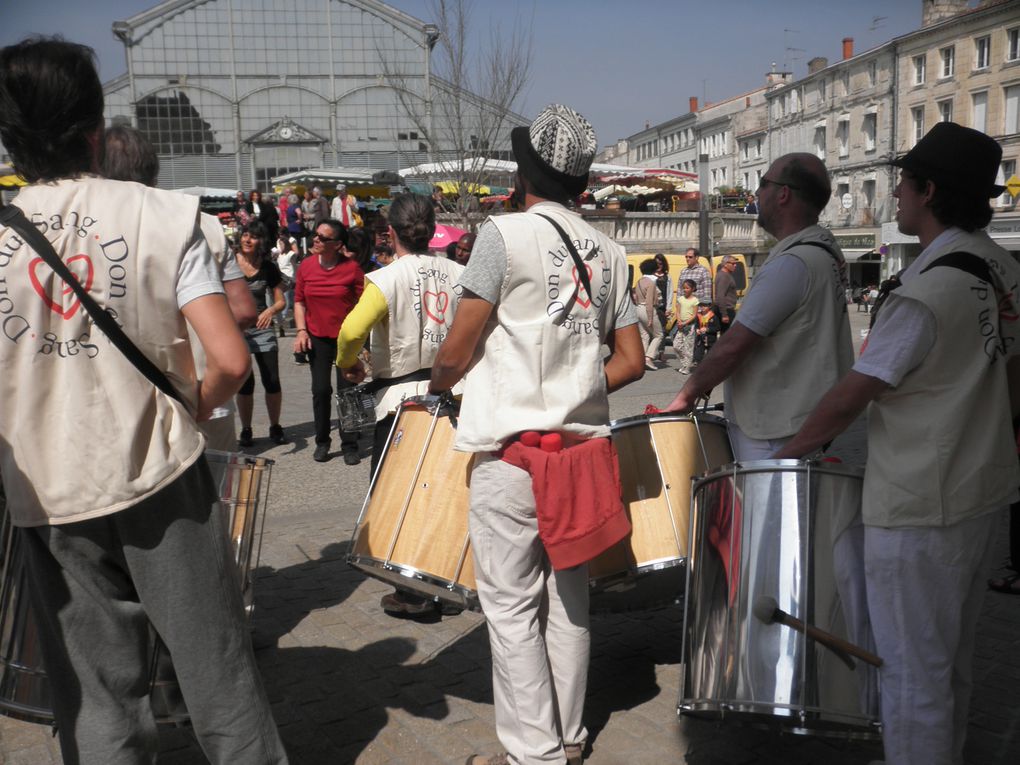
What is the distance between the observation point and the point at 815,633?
8.35 ft

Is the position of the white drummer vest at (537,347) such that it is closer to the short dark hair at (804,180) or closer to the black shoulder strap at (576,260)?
the black shoulder strap at (576,260)

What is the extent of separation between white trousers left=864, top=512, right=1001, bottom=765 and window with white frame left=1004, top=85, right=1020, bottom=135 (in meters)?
58.4

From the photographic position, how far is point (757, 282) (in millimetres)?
3504

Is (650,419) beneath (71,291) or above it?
beneath

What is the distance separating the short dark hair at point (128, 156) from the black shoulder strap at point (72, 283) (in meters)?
1.47

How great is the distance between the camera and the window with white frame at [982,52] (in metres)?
53.4

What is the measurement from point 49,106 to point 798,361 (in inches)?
98.8

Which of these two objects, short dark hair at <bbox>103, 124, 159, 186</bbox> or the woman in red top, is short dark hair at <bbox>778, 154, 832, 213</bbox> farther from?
the woman in red top

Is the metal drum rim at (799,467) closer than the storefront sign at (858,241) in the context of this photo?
Yes

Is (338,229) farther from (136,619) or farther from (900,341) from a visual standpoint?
→ (900,341)

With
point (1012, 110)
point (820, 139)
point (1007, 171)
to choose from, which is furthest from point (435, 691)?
point (820, 139)

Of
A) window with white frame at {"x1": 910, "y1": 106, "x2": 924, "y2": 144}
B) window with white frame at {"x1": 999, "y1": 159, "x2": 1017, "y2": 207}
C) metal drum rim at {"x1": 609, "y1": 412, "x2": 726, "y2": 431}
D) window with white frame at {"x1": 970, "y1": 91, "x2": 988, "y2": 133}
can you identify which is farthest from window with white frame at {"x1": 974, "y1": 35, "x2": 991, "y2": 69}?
metal drum rim at {"x1": 609, "y1": 412, "x2": 726, "y2": 431}

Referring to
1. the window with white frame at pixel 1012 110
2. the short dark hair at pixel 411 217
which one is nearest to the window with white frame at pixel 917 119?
the window with white frame at pixel 1012 110

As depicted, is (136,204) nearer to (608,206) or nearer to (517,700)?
(517,700)
